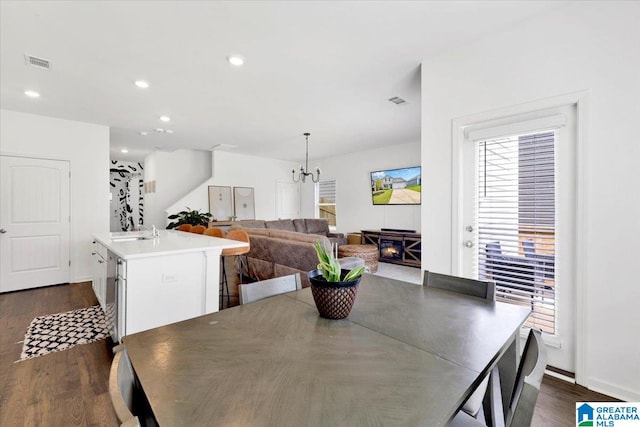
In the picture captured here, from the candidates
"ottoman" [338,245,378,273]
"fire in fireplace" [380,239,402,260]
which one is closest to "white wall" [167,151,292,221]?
"ottoman" [338,245,378,273]

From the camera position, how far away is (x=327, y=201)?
8.79 meters

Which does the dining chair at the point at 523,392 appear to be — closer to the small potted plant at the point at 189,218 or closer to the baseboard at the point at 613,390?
the baseboard at the point at 613,390

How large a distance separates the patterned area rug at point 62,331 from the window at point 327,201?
19.8 feet

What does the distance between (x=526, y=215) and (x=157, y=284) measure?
3.05 meters

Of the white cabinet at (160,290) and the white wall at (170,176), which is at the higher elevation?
the white wall at (170,176)

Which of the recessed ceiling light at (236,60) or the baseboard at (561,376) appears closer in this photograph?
the baseboard at (561,376)

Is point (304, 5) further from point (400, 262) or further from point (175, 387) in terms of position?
point (400, 262)

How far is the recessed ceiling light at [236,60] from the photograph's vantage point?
286cm

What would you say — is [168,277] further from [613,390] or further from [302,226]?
[302,226]

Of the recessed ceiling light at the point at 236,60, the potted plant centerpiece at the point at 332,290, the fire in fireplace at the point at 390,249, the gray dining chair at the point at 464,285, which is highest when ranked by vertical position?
the recessed ceiling light at the point at 236,60

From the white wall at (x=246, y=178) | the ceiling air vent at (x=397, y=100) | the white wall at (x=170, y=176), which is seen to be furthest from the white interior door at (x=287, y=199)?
the ceiling air vent at (x=397, y=100)

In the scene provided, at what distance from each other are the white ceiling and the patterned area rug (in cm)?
271

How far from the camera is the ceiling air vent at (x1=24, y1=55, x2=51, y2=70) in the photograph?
2848 mm

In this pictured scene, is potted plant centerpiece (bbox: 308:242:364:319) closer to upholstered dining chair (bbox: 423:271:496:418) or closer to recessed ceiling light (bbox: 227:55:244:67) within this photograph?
upholstered dining chair (bbox: 423:271:496:418)
